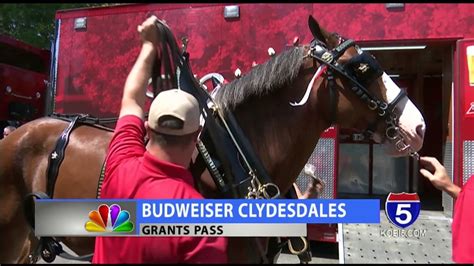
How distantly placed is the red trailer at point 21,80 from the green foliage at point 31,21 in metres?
1.01

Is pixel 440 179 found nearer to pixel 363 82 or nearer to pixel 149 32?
pixel 363 82

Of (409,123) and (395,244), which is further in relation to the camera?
(395,244)

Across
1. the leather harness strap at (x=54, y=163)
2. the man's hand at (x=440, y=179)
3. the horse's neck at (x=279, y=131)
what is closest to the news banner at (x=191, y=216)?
the man's hand at (x=440, y=179)

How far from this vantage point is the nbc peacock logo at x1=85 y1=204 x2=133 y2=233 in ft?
4.88

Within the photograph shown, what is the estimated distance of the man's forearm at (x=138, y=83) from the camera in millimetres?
1693

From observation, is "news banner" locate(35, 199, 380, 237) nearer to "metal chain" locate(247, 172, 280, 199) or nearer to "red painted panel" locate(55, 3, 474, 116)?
"metal chain" locate(247, 172, 280, 199)

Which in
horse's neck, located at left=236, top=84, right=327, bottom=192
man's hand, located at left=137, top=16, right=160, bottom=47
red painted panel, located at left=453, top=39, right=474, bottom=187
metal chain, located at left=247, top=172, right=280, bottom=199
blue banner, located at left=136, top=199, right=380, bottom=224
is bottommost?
blue banner, located at left=136, top=199, right=380, bottom=224

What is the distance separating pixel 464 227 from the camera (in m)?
1.82

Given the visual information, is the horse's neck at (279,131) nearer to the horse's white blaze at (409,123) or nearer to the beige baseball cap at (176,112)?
the horse's white blaze at (409,123)

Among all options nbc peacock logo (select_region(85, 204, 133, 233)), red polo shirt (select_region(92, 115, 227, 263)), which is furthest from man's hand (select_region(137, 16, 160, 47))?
nbc peacock logo (select_region(85, 204, 133, 233))

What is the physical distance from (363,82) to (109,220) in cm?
147

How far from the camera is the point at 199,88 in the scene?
215 cm

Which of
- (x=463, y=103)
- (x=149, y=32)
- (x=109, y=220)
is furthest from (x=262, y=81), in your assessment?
(x=463, y=103)

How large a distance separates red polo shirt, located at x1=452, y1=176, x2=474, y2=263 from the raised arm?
1437mm
